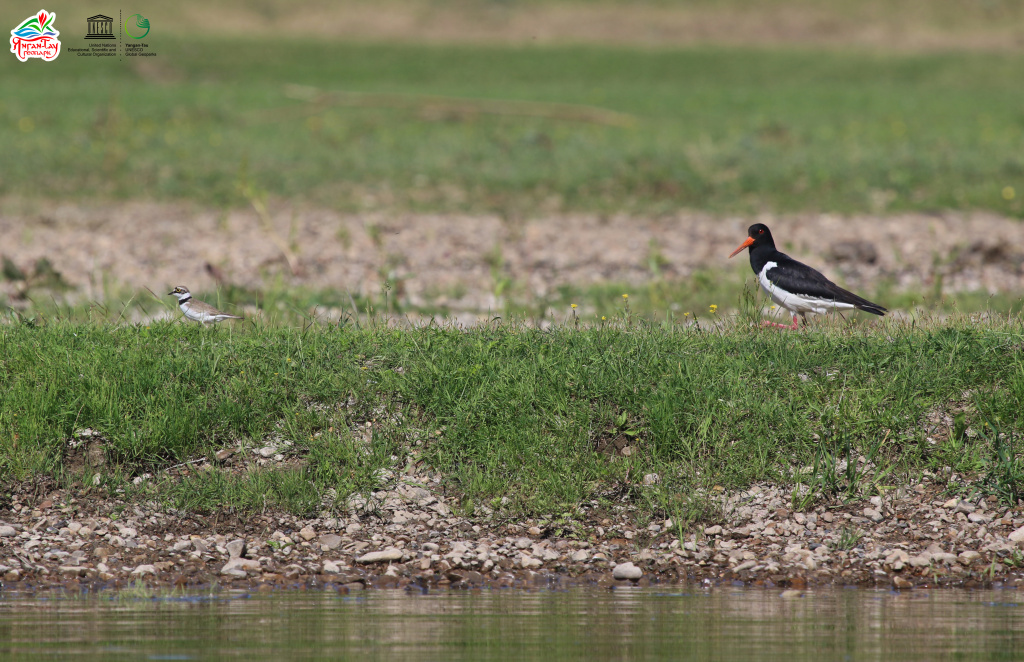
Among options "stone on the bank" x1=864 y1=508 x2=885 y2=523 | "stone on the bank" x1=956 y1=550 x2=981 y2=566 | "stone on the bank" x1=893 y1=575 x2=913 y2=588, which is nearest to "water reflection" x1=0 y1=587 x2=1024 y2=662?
"stone on the bank" x1=893 y1=575 x2=913 y2=588

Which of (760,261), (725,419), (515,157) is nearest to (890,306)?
(760,261)

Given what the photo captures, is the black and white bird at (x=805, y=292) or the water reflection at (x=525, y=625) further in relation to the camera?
the black and white bird at (x=805, y=292)

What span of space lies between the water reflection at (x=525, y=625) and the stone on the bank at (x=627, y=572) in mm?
326

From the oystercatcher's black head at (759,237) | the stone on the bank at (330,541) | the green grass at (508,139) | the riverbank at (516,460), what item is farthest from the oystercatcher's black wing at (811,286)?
Answer: the green grass at (508,139)

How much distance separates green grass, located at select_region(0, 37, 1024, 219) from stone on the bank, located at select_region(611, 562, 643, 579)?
10040 millimetres

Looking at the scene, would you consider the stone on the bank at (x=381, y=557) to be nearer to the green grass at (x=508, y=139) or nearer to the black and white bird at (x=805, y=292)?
the black and white bird at (x=805, y=292)

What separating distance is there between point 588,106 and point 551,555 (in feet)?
105

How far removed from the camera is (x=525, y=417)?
9398mm

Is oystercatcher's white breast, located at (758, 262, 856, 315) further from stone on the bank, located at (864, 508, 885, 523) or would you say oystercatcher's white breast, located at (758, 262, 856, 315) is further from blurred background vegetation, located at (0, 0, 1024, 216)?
blurred background vegetation, located at (0, 0, 1024, 216)

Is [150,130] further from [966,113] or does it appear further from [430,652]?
[430,652]

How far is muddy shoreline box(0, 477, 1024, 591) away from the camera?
813cm

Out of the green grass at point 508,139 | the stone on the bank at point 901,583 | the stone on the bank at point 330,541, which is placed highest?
the green grass at point 508,139

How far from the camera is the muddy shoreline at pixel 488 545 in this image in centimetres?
813

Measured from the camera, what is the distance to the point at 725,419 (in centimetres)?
935
